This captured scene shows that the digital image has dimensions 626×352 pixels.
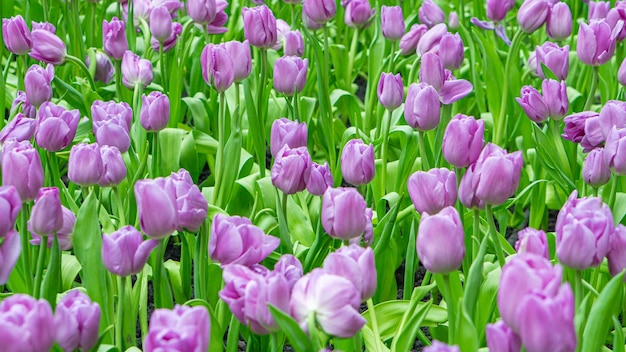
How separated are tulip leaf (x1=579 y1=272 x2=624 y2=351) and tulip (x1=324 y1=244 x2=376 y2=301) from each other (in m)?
0.25

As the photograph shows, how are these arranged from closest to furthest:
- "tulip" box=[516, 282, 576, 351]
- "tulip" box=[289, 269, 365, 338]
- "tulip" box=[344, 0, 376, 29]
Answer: "tulip" box=[516, 282, 576, 351] → "tulip" box=[289, 269, 365, 338] → "tulip" box=[344, 0, 376, 29]

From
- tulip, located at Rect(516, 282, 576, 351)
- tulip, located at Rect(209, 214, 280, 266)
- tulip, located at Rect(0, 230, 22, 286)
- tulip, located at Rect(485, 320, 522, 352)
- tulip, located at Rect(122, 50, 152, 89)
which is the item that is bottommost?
tulip, located at Rect(122, 50, 152, 89)

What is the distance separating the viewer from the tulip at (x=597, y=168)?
1.42 meters

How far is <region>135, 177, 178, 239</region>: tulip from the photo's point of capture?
1.04 meters

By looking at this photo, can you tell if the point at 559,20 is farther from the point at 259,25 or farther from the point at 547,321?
the point at 547,321

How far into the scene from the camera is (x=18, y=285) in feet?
4.43

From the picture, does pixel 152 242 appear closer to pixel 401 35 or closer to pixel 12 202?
pixel 12 202

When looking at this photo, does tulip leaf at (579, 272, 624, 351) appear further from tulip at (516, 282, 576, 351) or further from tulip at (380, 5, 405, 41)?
tulip at (380, 5, 405, 41)

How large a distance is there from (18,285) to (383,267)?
1.95 ft

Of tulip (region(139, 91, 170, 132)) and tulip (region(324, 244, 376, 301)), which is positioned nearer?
tulip (region(324, 244, 376, 301))

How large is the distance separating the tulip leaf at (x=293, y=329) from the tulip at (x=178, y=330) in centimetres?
9

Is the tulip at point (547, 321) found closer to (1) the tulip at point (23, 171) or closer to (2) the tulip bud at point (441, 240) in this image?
(2) the tulip bud at point (441, 240)

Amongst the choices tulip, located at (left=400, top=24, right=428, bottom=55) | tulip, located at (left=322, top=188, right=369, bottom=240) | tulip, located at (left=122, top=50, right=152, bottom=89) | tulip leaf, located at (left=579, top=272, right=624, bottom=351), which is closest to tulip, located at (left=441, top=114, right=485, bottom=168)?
tulip, located at (left=322, top=188, right=369, bottom=240)

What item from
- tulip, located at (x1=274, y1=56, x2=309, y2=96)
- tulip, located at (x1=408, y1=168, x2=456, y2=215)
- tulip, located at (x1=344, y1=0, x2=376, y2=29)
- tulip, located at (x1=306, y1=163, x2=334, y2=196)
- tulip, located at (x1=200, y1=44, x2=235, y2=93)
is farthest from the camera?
tulip, located at (x1=344, y1=0, x2=376, y2=29)
